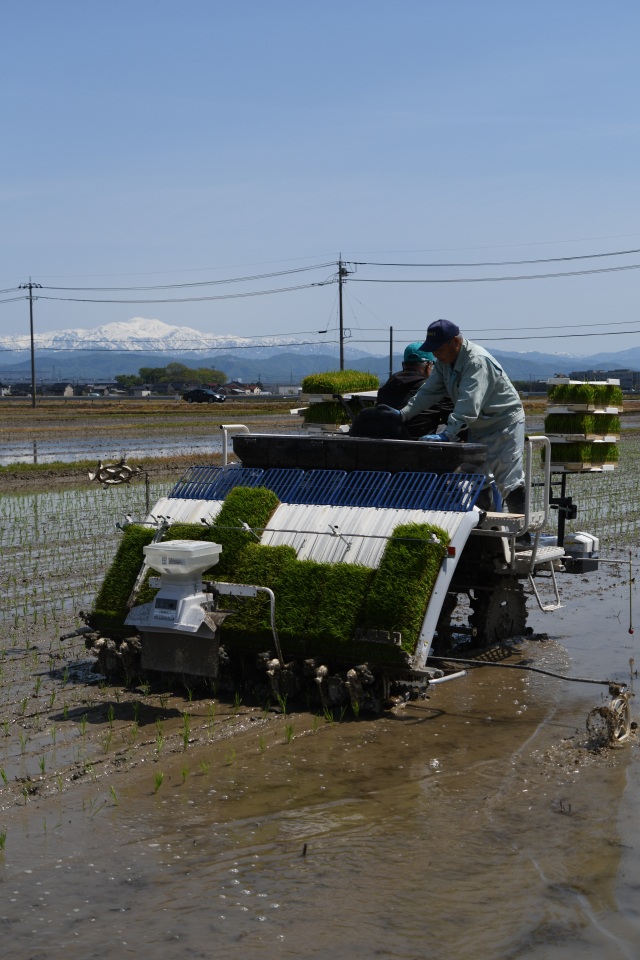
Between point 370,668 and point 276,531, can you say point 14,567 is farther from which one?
point 370,668

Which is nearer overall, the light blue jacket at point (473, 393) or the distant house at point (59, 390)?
the light blue jacket at point (473, 393)

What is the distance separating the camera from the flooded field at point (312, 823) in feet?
14.0

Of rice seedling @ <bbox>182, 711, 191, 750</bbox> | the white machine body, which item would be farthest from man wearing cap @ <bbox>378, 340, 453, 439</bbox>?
rice seedling @ <bbox>182, 711, 191, 750</bbox>

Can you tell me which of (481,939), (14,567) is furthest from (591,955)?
(14,567)

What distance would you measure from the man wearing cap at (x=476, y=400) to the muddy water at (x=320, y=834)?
6.06 ft

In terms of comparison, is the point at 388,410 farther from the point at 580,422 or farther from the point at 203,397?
the point at 203,397

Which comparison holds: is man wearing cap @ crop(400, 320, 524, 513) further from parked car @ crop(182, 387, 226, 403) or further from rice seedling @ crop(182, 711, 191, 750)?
parked car @ crop(182, 387, 226, 403)

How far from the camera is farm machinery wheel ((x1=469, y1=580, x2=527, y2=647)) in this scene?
881cm

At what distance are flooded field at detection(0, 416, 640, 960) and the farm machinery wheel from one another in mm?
457

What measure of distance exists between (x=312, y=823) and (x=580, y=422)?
577cm

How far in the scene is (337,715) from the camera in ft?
22.6

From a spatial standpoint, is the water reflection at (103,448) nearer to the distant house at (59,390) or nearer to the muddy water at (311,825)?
the muddy water at (311,825)

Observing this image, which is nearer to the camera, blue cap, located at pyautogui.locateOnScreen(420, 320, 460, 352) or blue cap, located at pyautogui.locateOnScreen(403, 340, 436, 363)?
blue cap, located at pyautogui.locateOnScreen(420, 320, 460, 352)

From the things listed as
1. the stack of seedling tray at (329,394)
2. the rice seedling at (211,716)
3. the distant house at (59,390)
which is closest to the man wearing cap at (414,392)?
the stack of seedling tray at (329,394)
